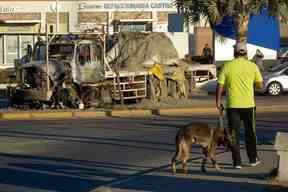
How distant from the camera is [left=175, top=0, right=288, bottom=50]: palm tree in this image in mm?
32344

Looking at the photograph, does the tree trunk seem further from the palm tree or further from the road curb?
the road curb

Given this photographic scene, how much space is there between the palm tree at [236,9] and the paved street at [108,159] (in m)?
9.00

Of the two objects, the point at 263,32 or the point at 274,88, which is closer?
the point at 274,88

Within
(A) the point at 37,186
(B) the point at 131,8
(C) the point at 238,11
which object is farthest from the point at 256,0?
(B) the point at 131,8

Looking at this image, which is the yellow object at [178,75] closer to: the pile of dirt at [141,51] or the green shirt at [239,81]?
the pile of dirt at [141,51]

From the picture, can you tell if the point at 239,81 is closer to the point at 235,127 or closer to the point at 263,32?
the point at 235,127

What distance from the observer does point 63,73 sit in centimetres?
2908

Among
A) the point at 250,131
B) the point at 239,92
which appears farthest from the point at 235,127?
the point at 239,92

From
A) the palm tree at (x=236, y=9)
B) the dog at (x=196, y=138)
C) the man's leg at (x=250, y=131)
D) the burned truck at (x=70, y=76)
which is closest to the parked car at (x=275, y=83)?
the palm tree at (x=236, y=9)

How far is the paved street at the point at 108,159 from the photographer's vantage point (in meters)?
11.9

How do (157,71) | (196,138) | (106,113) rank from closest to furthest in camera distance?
(196,138)
(106,113)
(157,71)

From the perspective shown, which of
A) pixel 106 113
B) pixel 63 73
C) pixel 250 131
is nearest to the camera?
pixel 250 131

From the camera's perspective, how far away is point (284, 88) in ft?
119

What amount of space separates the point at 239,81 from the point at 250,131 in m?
0.78
